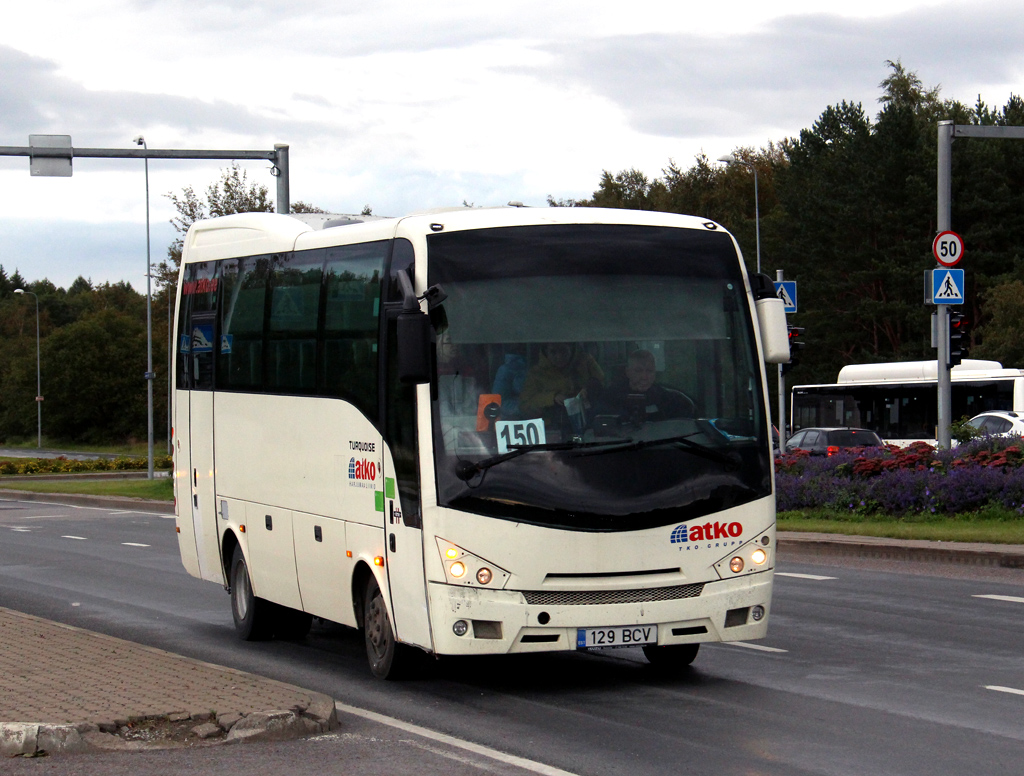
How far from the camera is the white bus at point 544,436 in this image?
354 inches

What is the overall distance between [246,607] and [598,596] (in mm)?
4383

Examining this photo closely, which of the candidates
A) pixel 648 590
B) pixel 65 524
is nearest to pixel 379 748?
pixel 648 590

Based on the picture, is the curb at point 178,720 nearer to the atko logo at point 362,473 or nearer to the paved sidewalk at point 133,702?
the paved sidewalk at point 133,702

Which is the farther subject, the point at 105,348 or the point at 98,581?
the point at 105,348

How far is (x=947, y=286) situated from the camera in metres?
23.0

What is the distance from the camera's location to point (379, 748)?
7.80m

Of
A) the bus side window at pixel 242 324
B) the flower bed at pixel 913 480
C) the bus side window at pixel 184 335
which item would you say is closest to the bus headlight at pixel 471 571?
the bus side window at pixel 242 324

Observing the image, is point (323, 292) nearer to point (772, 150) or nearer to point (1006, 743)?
point (1006, 743)

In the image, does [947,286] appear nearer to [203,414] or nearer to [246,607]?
[203,414]

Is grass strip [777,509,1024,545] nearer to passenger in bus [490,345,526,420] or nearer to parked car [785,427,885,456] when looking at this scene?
passenger in bus [490,345,526,420]

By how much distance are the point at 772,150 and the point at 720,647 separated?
8601cm

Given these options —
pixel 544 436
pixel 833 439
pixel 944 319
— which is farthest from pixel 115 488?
pixel 544 436

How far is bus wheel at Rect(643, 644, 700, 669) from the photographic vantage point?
1027 cm

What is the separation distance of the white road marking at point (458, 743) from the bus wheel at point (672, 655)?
231cm
